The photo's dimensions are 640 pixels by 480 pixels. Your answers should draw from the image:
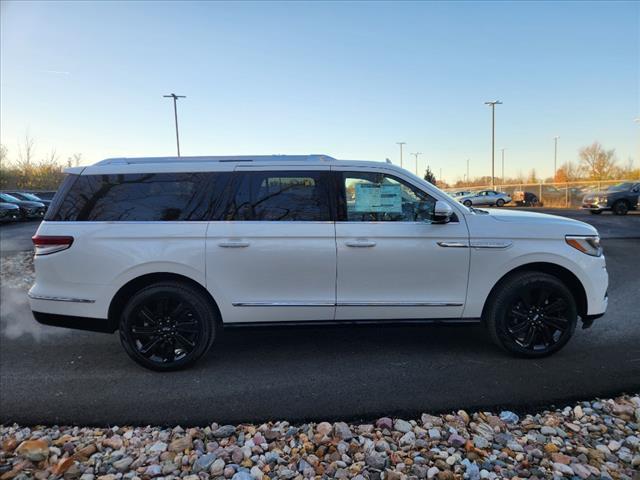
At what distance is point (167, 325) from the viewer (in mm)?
3811

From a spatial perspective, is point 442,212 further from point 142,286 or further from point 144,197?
point 142,286

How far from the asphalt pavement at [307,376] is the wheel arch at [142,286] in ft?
1.90

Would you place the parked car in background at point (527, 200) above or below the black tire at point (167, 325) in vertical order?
above

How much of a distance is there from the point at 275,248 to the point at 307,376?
3.83ft

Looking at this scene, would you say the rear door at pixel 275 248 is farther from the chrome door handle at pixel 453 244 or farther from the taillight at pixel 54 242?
the taillight at pixel 54 242

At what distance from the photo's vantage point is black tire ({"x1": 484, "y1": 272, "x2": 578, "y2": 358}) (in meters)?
3.89

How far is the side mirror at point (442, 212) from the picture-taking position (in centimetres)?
372

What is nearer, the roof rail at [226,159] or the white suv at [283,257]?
the white suv at [283,257]

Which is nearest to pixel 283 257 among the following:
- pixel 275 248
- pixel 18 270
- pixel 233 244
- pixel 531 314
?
pixel 275 248

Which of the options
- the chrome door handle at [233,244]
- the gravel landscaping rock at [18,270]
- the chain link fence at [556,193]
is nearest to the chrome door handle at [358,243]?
the chrome door handle at [233,244]

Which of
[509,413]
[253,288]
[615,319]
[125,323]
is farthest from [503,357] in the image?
[125,323]

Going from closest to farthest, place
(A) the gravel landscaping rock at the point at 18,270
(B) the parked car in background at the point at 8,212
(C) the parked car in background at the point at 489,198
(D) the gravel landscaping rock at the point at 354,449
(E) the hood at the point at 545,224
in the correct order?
(D) the gravel landscaping rock at the point at 354,449
(E) the hood at the point at 545,224
(A) the gravel landscaping rock at the point at 18,270
(B) the parked car in background at the point at 8,212
(C) the parked car in background at the point at 489,198

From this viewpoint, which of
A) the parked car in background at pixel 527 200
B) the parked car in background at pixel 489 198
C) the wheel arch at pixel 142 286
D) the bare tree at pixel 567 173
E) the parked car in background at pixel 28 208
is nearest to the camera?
the wheel arch at pixel 142 286

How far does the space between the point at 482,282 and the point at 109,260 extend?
3.37 meters
